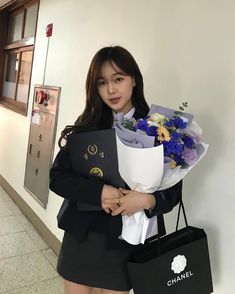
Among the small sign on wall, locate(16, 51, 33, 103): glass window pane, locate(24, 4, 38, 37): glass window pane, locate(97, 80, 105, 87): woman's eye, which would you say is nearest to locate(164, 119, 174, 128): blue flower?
locate(97, 80, 105, 87): woman's eye

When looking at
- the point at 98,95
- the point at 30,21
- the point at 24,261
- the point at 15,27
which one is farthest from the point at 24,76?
the point at 98,95

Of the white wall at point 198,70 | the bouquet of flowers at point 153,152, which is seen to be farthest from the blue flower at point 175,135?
the white wall at point 198,70

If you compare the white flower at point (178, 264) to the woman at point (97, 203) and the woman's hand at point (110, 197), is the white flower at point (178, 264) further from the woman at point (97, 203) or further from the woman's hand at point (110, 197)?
the woman's hand at point (110, 197)

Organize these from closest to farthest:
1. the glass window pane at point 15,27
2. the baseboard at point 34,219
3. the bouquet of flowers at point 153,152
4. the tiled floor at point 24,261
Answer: the bouquet of flowers at point 153,152, the tiled floor at point 24,261, the baseboard at point 34,219, the glass window pane at point 15,27

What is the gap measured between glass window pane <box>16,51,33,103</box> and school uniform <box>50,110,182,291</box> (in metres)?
2.59

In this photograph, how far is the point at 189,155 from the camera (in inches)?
41.2

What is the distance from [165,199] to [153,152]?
244 mm

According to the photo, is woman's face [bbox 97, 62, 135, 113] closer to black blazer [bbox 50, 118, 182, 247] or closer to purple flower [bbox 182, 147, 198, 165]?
black blazer [bbox 50, 118, 182, 247]

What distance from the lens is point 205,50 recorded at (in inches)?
54.8

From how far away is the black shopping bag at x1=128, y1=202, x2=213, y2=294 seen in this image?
1071 millimetres

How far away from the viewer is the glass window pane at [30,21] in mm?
3512

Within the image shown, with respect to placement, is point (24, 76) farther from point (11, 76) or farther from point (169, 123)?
point (169, 123)

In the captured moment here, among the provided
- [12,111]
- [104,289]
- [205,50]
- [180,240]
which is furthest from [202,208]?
[12,111]

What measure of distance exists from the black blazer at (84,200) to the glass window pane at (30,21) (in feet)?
8.97
